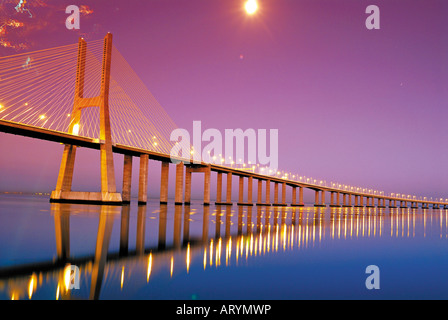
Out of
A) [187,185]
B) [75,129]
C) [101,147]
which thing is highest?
[75,129]

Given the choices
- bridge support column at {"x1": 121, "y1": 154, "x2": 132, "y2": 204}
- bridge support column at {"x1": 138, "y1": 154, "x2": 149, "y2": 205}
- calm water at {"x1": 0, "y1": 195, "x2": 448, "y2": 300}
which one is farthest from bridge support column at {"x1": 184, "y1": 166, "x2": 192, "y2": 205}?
calm water at {"x1": 0, "y1": 195, "x2": 448, "y2": 300}

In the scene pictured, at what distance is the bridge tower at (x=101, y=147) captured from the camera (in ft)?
131

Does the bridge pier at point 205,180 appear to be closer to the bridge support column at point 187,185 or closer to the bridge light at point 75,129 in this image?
the bridge support column at point 187,185

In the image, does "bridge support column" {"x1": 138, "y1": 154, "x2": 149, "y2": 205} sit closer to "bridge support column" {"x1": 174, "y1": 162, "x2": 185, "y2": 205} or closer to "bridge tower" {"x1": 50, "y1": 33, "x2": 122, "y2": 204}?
"bridge support column" {"x1": 174, "y1": 162, "x2": 185, "y2": 205}

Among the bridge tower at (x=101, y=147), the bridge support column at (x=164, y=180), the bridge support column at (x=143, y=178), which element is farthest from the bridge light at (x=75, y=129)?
the bridge support column at (x=164, y=180)

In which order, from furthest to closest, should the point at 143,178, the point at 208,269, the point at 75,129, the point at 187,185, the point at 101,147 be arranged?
the point at 187,185 < the point at 143,178 < the point at 75,129 < the point at 101,147 < the point at 208,269

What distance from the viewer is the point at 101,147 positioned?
39.9 meters

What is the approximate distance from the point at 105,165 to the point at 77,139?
4294 mm

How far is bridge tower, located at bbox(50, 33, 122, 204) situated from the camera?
4003cm

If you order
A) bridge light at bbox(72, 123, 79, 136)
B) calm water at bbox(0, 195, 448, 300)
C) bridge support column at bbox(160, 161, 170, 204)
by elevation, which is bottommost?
calm water at bbox(0, 195, 448, 300)

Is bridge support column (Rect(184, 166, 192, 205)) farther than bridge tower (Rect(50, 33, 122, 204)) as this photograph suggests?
Yes

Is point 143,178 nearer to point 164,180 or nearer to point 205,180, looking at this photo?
point 164,180

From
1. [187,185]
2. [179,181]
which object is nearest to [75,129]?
[179,181]
